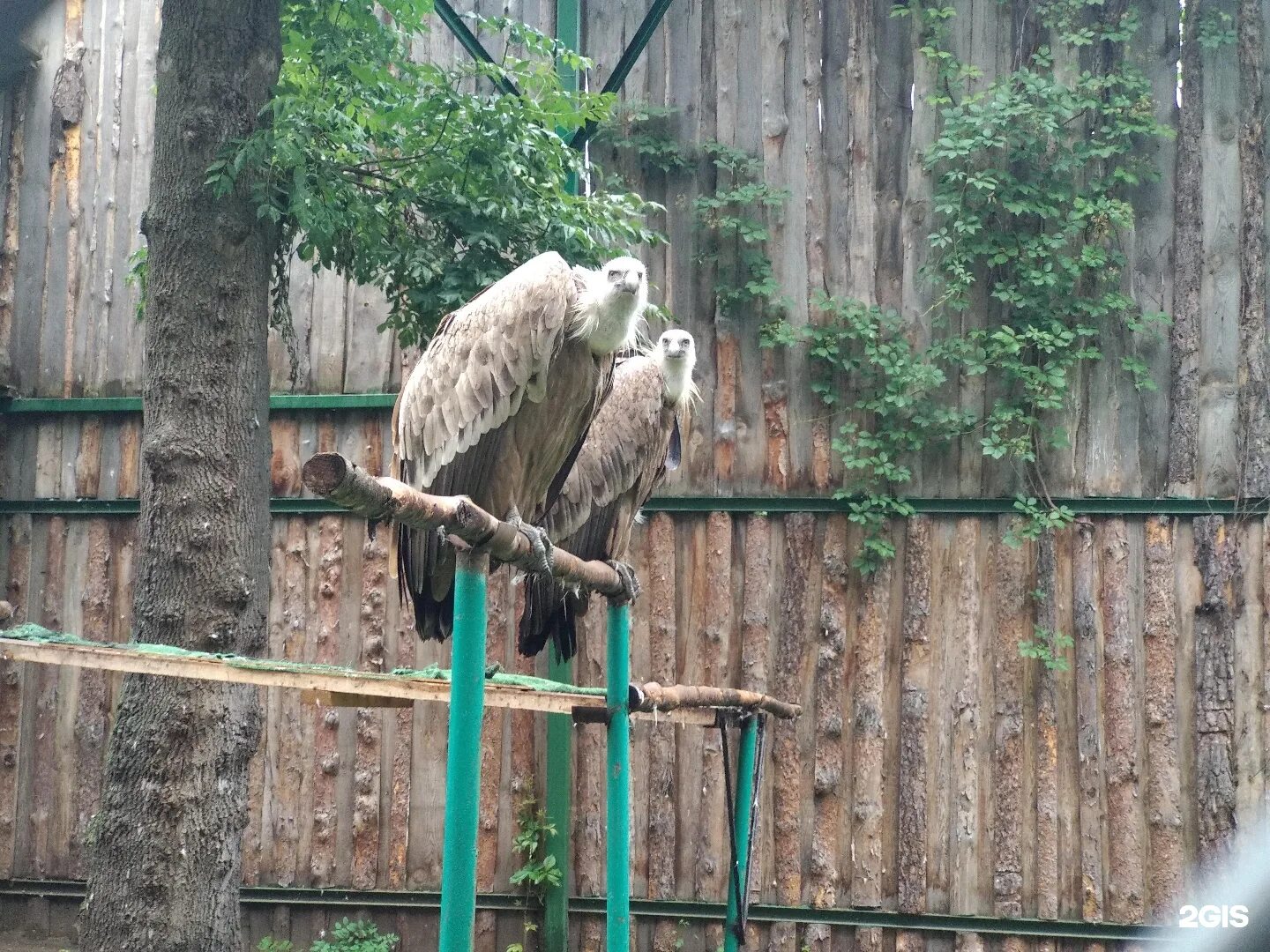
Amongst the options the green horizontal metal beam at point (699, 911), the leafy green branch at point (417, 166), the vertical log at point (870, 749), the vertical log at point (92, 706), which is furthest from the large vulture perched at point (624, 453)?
the vertical log at point (92, 706)

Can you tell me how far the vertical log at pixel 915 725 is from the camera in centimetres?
564

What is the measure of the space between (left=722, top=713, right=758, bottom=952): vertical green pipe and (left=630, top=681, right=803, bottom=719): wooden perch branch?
0.10 meters

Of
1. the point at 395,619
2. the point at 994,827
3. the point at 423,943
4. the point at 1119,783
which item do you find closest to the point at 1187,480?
the point at 1119,783

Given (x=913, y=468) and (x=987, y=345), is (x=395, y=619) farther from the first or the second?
(x=987, y=345)

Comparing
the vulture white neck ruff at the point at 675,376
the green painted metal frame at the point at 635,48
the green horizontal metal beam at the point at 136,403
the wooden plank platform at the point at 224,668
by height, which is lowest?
the wooden plank platform at the point at 224,668

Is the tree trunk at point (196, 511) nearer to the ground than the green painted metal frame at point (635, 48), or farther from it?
nearer to the ground

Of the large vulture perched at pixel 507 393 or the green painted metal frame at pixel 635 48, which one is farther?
the green painted metal frame at pixel 635 48

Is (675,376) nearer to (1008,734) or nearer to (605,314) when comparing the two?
(605,314)

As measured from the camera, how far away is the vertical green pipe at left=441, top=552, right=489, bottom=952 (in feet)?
7.20

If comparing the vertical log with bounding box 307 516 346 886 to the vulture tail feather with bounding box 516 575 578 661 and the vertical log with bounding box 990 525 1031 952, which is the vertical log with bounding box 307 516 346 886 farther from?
the vertical log with bounding box 990 525 1031 952

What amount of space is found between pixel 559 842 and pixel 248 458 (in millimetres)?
2479

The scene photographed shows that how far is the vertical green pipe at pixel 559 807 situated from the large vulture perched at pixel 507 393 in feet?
5.65

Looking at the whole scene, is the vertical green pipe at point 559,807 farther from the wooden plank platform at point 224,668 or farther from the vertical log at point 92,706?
the wooden plank platform at point 224,668

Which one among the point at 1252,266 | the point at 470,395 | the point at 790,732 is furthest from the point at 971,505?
the point at 470,395
